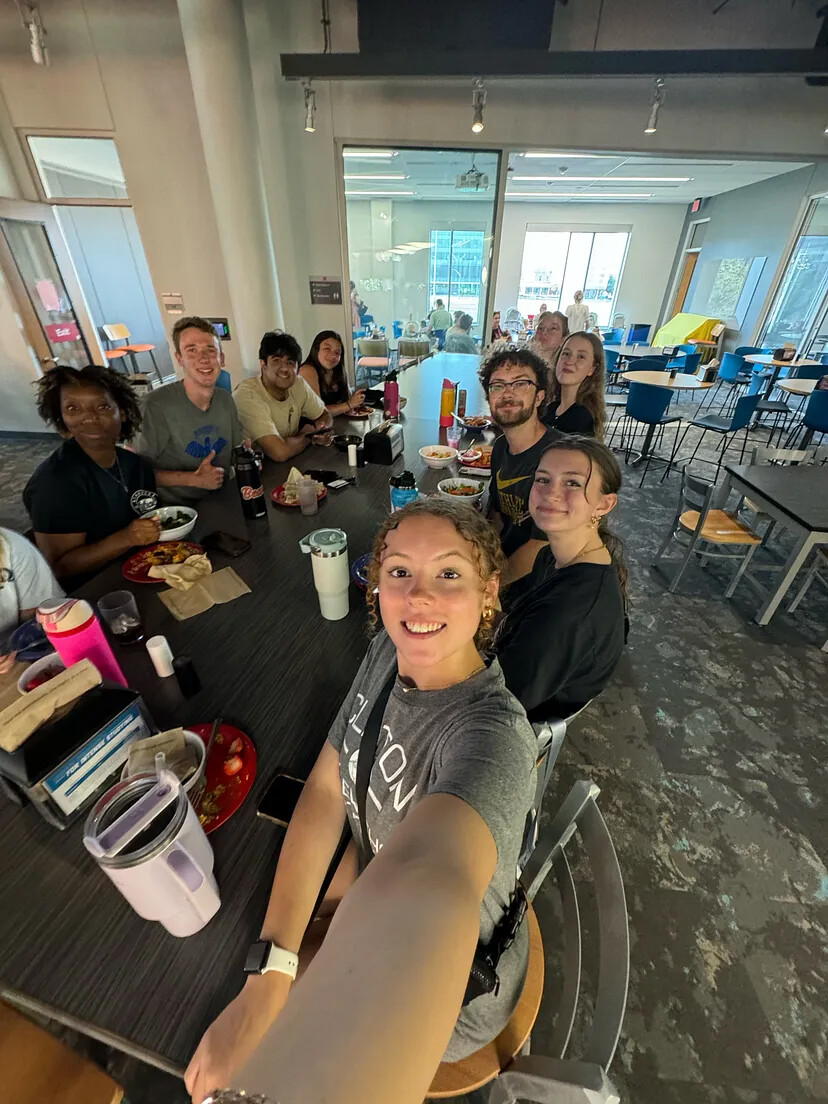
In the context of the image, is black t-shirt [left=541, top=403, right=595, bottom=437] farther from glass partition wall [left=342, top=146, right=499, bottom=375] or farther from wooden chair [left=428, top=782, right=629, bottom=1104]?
glass partition wall [left=342, top=146, right=499, bottom=375]

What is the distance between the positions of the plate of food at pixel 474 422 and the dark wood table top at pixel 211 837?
4.50 ft

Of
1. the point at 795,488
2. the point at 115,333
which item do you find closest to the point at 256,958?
the point at 795,488

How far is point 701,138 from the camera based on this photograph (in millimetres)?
4383

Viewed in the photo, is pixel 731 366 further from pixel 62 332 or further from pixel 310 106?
pixel 62 332

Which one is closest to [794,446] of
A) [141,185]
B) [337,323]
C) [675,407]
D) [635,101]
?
[675,407]

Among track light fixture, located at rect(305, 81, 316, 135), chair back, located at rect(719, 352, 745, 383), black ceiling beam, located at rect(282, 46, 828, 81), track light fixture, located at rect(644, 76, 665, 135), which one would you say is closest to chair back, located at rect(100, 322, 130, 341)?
track light fixture, located at rect(305, 81, 316, 135)

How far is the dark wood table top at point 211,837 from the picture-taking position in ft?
2.05

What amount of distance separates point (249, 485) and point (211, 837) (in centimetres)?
130

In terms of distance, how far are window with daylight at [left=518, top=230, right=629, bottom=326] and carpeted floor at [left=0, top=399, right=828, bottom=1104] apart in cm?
1172

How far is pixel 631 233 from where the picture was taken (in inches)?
423

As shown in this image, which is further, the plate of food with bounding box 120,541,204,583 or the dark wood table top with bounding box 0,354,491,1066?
the plate of food with bounding box 120,541,204,583

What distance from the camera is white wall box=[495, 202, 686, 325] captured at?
10562 mm

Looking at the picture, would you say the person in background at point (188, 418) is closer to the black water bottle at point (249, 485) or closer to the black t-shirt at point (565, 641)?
the black water bottle at point (249, 485)

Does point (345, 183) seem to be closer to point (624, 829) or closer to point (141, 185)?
point (141, 185)
